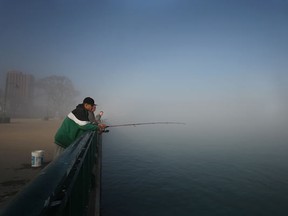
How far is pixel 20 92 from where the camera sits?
7956 cm

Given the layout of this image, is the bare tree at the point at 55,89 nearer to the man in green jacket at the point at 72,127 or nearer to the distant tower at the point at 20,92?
the distant tower at the point at 20,92

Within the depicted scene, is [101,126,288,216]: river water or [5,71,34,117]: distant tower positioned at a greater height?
[5,71,34,117]: distant tower

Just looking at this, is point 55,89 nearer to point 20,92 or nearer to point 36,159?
point 20,92

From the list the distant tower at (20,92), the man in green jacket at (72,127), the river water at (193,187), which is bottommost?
the river water at (193,187)

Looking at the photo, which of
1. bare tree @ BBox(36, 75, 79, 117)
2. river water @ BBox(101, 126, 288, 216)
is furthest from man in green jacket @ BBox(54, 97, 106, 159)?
bare tree @ BBox(36, 75, 79, 117)

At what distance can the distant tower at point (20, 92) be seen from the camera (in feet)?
240

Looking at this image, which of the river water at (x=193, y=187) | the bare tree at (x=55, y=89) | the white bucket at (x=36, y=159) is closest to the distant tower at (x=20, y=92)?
the bare tree at (x=55, y=89)

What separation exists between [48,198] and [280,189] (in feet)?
44.7

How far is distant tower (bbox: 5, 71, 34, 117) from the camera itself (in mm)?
73000

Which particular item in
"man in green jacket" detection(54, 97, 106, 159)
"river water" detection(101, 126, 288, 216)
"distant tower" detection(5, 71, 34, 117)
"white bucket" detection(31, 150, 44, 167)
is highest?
"distant tower" detection(5, 71, 34, 117)

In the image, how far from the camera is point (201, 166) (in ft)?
56.6

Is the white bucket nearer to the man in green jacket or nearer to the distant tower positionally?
the man in green jacket

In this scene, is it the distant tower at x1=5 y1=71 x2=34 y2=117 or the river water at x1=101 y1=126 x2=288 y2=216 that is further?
the distant tower at x1=5 y1=71 x2=34 y2=117

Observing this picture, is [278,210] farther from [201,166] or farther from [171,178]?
[201,166]
